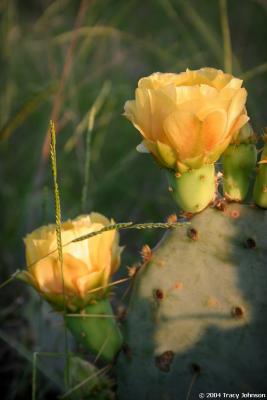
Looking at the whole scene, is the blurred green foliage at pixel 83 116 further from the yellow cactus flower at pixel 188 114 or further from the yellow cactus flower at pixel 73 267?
the yellow cactus flower at pixel 188 114

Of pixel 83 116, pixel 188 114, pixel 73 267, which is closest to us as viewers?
pixel 188 114

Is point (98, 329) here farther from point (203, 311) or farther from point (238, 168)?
point (238, 168)

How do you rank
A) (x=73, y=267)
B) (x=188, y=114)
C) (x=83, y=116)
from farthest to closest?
(x=83, y=116)
(x=73, y=267)
(x=188, y=114)

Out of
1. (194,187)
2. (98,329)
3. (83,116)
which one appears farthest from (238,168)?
(83,116)

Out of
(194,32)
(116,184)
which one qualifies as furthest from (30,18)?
(116,184)

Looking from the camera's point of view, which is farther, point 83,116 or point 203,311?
point 83,116

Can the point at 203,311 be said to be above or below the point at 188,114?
below

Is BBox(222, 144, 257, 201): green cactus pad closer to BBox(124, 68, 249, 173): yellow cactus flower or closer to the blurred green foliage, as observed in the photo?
BBox(124, 68, 249, 173): yellow cactus flower

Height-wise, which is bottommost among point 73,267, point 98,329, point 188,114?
point 98,329
